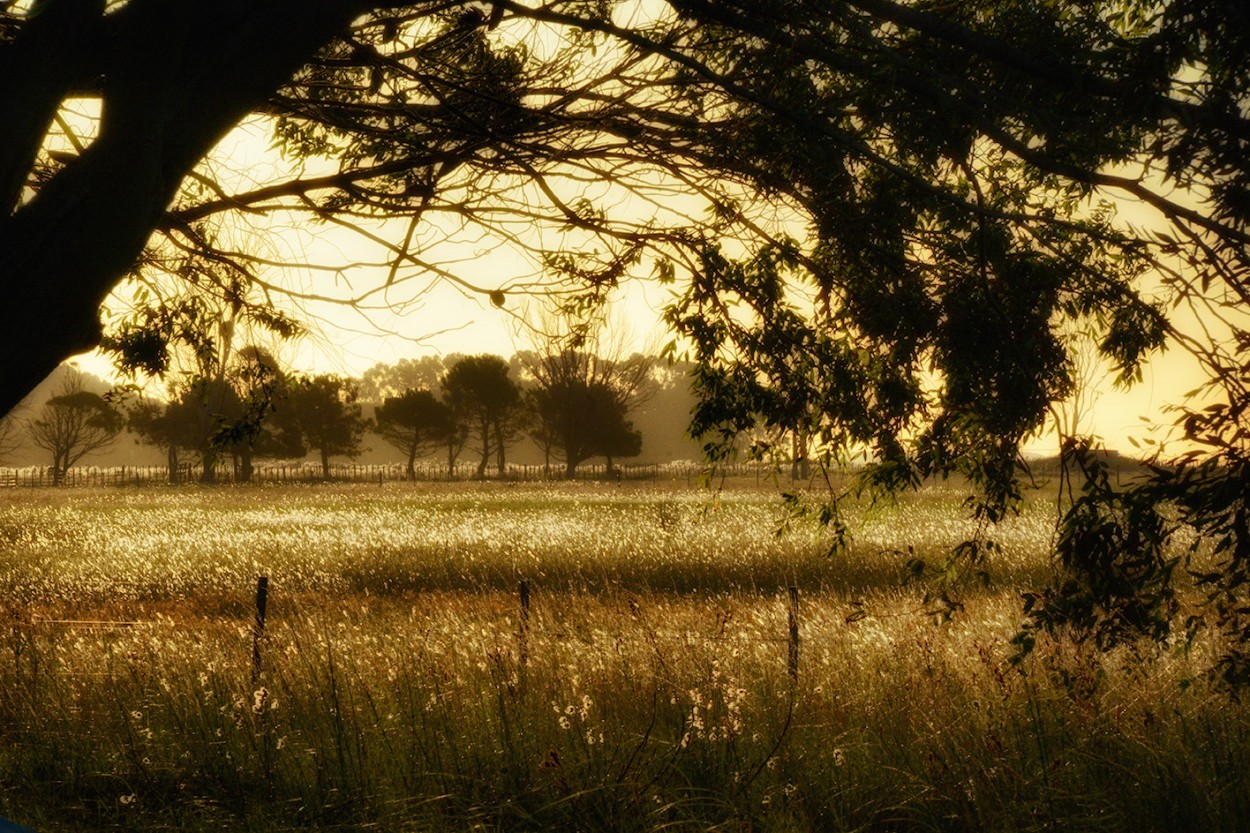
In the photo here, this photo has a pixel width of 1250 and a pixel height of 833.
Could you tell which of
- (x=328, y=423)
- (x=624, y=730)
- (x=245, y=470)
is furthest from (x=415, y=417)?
(x=624, y=730)

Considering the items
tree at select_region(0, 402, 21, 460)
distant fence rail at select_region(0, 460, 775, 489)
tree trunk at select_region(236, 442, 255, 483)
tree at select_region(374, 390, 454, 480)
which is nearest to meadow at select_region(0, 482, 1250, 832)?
tree at select_region(0, 402, 21, 460)

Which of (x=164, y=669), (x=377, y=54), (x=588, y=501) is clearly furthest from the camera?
(x=588, y=501)

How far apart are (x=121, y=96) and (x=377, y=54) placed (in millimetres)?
1969

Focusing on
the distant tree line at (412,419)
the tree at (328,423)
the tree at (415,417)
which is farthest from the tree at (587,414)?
the tree at (328,423)

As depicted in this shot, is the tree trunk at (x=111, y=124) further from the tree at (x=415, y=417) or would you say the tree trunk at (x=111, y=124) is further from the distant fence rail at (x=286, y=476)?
the tree at (x=415, y=417)

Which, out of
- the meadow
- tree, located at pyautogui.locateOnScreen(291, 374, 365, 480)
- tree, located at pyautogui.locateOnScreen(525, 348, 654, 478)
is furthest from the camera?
tree, located at pyautogui.locateOnScreen(291, 374, 365, 480)

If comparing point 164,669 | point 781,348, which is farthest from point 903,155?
point 164,669

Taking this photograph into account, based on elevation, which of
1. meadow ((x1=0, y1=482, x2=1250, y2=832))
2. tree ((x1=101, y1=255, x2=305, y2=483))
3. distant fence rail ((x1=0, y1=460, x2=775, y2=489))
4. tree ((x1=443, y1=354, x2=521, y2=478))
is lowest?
distant fence rail ((x1=0, y1=460, x2=775, y2=489))

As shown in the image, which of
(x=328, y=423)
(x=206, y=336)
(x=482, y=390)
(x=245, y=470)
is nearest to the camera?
A: (x=206, y=336)

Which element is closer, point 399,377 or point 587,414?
point 587,414

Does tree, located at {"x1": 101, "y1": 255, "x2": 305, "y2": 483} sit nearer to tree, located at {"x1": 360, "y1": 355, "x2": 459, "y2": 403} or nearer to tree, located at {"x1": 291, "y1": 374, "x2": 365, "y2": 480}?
tree, located at {"x1": 291, "y1": 374, "x2": 365, "y2": 480}

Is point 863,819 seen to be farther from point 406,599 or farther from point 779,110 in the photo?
point 406,599

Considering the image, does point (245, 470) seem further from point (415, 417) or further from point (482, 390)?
point (482, 390)

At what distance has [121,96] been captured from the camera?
2914 mm
